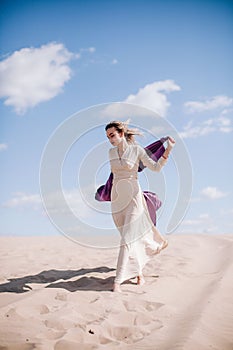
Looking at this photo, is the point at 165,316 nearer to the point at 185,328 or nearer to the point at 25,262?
the point at 185,328

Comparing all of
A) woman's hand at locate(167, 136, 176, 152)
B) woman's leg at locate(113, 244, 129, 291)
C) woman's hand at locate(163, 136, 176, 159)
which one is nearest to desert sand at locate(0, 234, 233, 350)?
woman's leg at locate(113, 244, 129, 291)

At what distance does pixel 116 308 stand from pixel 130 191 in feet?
6.34

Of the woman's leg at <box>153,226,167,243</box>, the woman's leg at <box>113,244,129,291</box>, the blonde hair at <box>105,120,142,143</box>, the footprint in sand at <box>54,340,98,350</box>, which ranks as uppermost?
the blonde hair at <box>105,120,142,143</box>

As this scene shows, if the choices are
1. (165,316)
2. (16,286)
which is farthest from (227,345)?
(16,286)

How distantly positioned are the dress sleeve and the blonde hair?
234 millimetres

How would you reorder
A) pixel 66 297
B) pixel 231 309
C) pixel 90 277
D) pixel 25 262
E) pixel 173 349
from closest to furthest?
1. pixel 173 349
2. pixel 231 309
3. pixel 66 297
4. pixel 90 277
5. pixel 25 262

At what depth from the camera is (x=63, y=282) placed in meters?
5.47

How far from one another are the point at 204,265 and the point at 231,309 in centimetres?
292

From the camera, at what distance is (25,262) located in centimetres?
784

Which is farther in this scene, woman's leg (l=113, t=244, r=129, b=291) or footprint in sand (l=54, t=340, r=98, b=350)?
woman's leg (l=113, t=244, r=129, b=291)

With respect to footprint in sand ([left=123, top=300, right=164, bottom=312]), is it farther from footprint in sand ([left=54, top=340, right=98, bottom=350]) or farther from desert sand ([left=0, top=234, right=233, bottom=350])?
footprint in sand ([left=54, top=340, right=98, bottom=350])

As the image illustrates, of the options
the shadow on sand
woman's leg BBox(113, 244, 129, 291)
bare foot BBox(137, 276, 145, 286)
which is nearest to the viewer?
woman's leg BBox(113, 244, 129, 291)

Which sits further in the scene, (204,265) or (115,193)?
(204,265)

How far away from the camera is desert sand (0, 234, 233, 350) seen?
10.1ft
